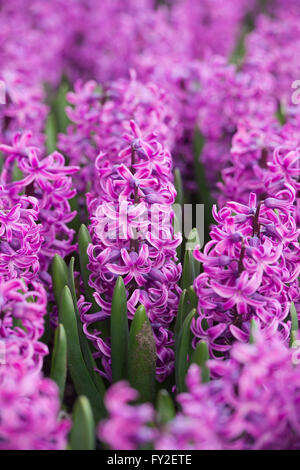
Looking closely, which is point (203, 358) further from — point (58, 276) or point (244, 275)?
point (58, 276)

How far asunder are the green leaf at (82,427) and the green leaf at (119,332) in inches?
12.7

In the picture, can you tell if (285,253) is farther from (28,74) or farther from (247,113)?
(28,74)

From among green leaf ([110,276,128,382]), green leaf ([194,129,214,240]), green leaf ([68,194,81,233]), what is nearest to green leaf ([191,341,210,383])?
green leaf ([110,276,128,382])

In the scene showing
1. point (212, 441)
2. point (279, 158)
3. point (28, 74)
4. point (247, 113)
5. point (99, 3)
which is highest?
point (99, 3)

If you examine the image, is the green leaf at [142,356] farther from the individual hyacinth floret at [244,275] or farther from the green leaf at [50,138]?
the green leaf at [50,138]

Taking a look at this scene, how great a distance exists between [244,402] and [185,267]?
1.88ft

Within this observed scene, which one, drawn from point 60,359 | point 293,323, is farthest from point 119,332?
point 293,323

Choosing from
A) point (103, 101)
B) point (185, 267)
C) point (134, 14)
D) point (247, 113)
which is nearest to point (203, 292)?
point (185, 267)

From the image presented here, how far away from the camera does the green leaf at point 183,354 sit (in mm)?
1264

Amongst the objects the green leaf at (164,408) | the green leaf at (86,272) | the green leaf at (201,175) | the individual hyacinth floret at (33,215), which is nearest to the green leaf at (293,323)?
the green leaf at (164,408)

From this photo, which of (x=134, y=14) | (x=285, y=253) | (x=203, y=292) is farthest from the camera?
(x=134, y=14)

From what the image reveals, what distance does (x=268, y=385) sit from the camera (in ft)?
3.28

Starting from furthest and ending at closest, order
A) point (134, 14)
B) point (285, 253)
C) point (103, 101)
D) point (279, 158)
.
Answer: point (134, 14), point (103, 101), point (279, 158), point (285, 253)

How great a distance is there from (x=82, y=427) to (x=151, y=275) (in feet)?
1.48
